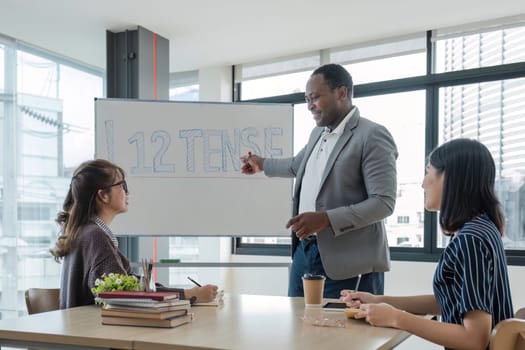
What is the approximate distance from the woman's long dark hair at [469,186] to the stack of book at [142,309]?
0.78 metres

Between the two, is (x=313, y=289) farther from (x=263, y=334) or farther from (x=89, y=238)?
(x=89, y=238)

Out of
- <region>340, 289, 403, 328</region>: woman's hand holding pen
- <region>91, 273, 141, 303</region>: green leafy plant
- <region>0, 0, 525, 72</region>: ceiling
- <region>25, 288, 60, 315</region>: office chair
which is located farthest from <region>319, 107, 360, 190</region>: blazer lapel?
<region>0, 0, 525, 72</region>: ceiling

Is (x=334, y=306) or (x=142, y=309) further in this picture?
(x=334, y=306)

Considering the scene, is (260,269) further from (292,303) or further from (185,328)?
(185,328)

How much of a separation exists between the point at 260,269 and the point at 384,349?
11.8ft

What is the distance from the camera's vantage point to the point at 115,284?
161cm

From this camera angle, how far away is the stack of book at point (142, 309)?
142 centimetres

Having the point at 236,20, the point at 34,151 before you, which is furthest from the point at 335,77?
the point at 34,151

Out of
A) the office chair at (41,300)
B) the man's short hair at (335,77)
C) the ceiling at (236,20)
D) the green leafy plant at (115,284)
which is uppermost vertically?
the ceiling at (236,20)

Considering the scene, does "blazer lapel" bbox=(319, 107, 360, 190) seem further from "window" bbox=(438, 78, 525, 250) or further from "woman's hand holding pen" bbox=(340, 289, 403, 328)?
"window" bbox=(438, 78, 525, 250)

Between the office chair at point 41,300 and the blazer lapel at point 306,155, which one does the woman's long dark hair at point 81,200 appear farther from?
the blazer lapel at point 306,155

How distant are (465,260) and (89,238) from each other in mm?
1217

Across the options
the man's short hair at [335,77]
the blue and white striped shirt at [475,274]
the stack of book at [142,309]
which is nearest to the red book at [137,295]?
the stack of book at [142,309]

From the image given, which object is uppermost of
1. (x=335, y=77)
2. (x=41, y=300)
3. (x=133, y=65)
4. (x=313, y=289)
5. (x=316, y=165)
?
(x=133, y=65)
